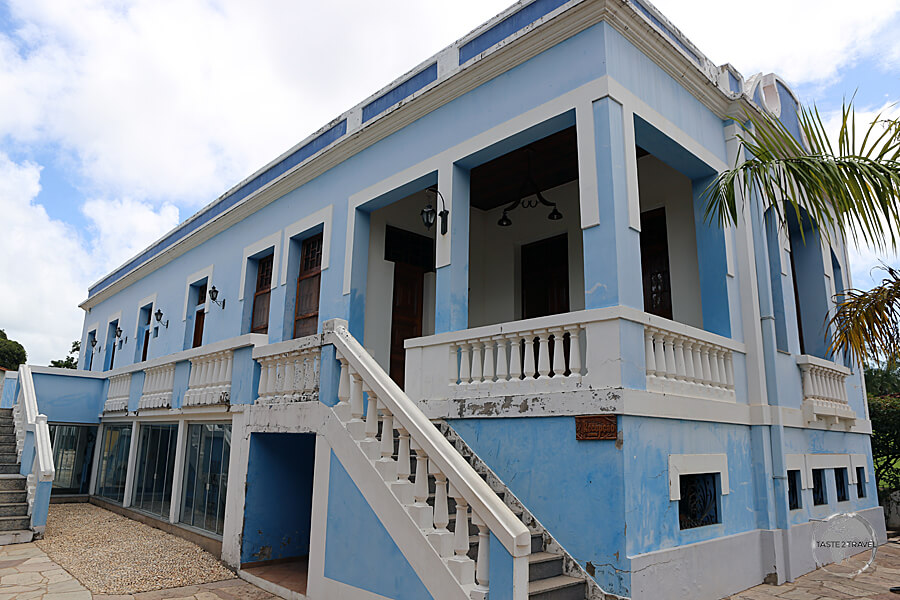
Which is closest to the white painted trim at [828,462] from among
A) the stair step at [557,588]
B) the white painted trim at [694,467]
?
the white painted trim at [694,467]

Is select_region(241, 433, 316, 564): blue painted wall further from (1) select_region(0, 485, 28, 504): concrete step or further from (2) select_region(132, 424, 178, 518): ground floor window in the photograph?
(1) select_region(0, 485, 28, 504): concrete step

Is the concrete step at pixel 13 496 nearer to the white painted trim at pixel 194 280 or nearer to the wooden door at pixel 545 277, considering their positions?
the white painted trim at pixel 194 280

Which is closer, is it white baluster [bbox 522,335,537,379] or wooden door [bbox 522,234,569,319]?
white baluster [bbox 522,335,537,379]

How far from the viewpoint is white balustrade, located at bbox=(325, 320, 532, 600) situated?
380 cm

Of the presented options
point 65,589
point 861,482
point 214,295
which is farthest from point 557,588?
point 214,295

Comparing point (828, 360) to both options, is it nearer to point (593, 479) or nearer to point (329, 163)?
point (593, 479)

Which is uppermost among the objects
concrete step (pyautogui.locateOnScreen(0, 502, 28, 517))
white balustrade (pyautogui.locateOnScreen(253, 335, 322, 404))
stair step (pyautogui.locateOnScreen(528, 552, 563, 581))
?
white balustrade (pyautogui.locateOnScreen(253, 335, 322, 404))

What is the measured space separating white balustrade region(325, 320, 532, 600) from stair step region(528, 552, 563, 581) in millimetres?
461

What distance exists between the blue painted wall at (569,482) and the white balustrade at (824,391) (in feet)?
12.8

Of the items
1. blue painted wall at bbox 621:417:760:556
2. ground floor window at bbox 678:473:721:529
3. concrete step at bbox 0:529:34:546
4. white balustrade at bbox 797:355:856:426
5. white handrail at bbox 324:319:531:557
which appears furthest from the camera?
concrete step at bbox 0:529:34:546

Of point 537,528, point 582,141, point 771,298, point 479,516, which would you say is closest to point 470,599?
point 479,516

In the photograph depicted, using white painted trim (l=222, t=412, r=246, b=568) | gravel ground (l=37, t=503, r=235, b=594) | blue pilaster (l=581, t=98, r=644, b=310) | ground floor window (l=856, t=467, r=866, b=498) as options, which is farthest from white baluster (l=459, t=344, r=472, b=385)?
ground floor window (l=856, t=467, r=866, b=498)

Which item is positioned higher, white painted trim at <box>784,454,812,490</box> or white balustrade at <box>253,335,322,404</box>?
white balustrade at <box>253,335,322,404</box>

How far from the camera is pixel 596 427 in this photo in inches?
197
